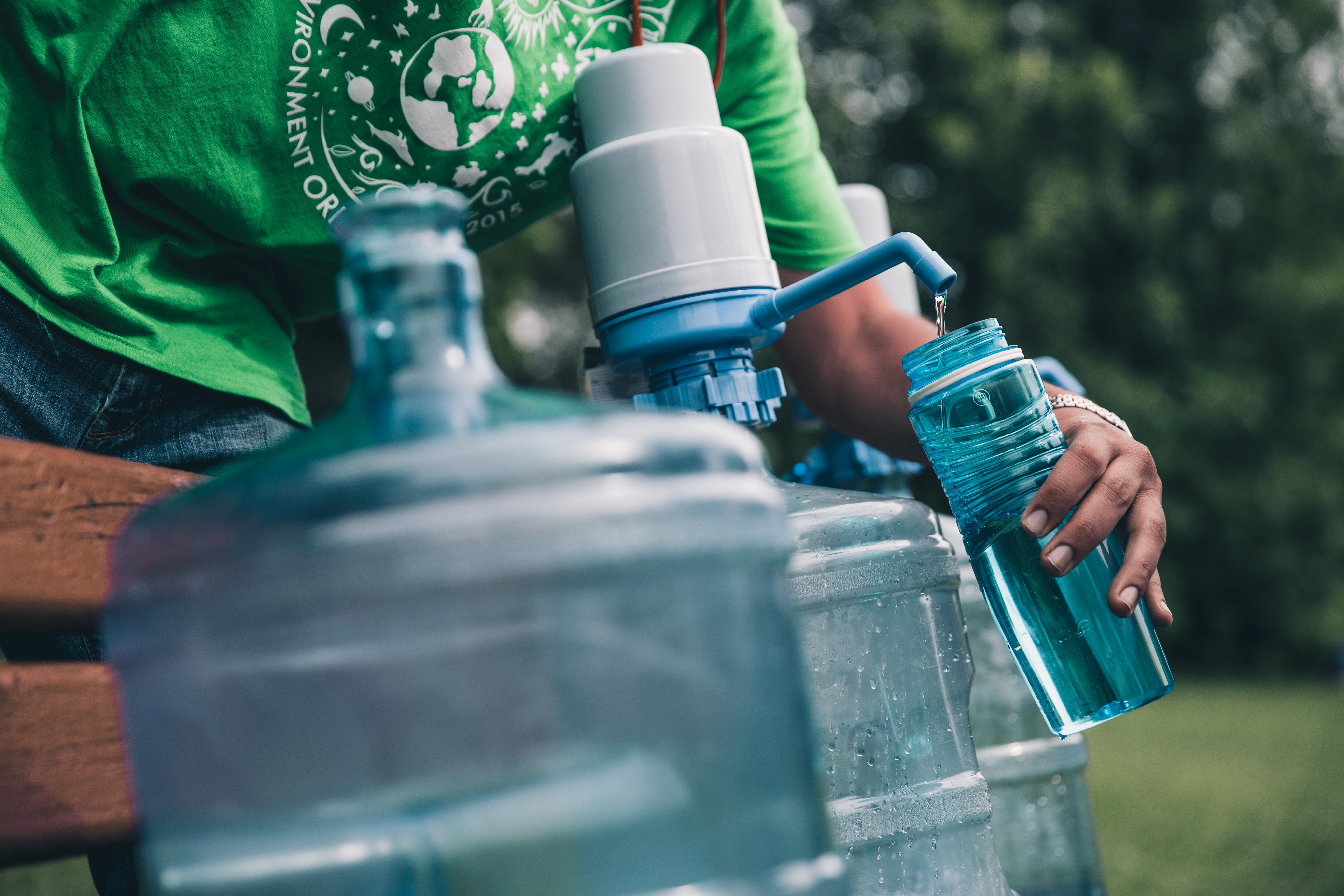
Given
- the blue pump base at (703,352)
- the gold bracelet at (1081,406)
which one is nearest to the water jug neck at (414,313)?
the blue pump base at (703,352)

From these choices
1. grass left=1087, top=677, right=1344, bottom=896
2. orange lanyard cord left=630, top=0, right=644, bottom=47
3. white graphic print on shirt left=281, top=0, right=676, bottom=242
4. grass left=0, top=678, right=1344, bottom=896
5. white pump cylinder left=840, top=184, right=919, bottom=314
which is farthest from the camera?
grass left=1087, top=677, right=1344, bottom=896

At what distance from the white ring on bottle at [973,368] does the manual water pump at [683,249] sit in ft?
0.36

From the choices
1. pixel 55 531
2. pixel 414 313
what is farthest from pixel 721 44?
pixel 55 531

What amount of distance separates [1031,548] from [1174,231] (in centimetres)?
1389

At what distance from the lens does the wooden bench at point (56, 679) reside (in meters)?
0.77

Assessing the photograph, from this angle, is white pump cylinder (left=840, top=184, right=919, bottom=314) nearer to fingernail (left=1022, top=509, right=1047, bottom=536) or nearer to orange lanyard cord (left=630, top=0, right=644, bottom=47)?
orange lanyard cord (left=630, top=0, right=644, bottom=47)

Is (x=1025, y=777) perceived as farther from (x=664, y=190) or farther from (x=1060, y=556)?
(x=664, y=190)

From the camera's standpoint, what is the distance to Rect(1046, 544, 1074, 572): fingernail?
1100mm

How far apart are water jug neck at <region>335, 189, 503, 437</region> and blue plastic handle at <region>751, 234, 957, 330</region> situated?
0.45 meters

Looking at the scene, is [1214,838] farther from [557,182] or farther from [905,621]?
[557,182]

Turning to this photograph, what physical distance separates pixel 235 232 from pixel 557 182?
1.27 ft

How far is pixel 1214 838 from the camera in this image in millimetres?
5238

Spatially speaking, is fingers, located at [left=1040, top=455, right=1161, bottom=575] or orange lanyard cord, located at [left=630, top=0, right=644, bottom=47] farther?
orange lanyard cord, located at [left=630, top=0, right=644, bottom=47]

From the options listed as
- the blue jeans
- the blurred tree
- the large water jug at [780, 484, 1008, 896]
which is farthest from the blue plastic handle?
the blurred tree
